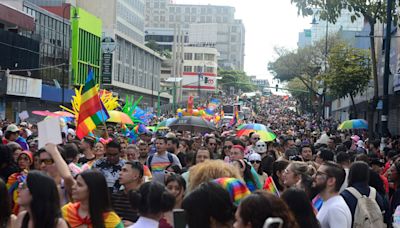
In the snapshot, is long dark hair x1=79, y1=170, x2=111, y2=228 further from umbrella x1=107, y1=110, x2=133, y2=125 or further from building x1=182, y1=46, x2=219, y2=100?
building x1=182, y1=46, x2=219, y2=100

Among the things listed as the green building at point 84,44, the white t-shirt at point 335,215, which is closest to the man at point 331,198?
the white t-shirt at point 335,215

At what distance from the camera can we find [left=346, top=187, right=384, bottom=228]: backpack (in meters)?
7.22

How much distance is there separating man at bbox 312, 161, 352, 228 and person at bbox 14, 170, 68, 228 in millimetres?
2339

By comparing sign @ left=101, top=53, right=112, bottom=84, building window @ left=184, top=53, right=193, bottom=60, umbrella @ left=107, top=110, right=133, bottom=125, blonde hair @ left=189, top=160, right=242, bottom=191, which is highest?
building window @ left=184, top=53, right=193, bottom=60

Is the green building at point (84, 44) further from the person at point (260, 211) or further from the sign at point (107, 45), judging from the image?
the person at point (260, 211)

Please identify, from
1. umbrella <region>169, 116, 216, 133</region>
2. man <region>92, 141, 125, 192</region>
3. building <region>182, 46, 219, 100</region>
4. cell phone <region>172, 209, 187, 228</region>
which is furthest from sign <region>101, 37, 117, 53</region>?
building <region>182, 46, 219, 100</region>

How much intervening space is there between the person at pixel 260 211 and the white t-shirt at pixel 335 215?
2.10m

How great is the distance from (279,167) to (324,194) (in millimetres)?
2285

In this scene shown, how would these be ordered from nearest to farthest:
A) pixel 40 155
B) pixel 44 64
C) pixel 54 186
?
1. pixel 54 186
2. pixel 40 155
3. pixel 44 64

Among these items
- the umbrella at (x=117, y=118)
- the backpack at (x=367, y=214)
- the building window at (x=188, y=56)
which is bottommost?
the backpack at (x=367, y=214)

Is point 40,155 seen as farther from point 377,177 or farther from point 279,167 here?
point 377,177

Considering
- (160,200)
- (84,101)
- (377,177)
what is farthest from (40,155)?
(84,101)

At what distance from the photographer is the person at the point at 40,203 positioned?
5340 millimetres

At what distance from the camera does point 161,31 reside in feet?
488
